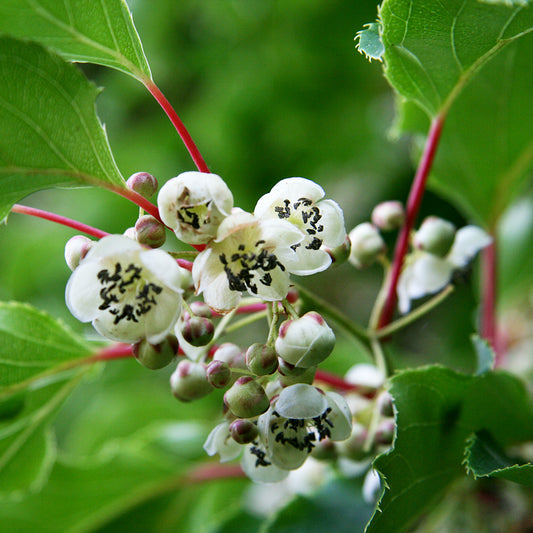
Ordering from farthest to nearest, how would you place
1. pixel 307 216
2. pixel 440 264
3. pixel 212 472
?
pixel 212 472
pixel 440 264
pixel 307 216

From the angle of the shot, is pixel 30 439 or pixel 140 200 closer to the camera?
pixel 140 200

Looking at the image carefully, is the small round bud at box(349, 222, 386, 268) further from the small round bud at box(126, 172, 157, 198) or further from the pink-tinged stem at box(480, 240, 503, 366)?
the pink-tinged stem at box(480, 240, 503, 366)

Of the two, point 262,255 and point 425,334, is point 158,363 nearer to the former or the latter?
point 262,255

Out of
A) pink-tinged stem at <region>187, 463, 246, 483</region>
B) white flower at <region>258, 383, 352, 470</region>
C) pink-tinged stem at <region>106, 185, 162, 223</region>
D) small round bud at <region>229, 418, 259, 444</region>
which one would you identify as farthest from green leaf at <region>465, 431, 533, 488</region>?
pink-tinged stem at <region>187, 463, 246, 483</region>

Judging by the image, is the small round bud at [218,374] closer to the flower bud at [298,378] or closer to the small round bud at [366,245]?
the flower bud at [298,378]

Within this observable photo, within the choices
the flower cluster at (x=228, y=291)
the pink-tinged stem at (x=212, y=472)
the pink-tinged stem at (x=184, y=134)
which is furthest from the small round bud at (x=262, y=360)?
the pink-tinged stem at (x=212, y=472)

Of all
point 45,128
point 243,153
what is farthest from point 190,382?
point 243,153

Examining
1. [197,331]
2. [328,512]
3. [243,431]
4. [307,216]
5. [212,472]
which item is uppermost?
[307,216]

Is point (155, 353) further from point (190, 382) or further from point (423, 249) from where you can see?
point (423, 249)
